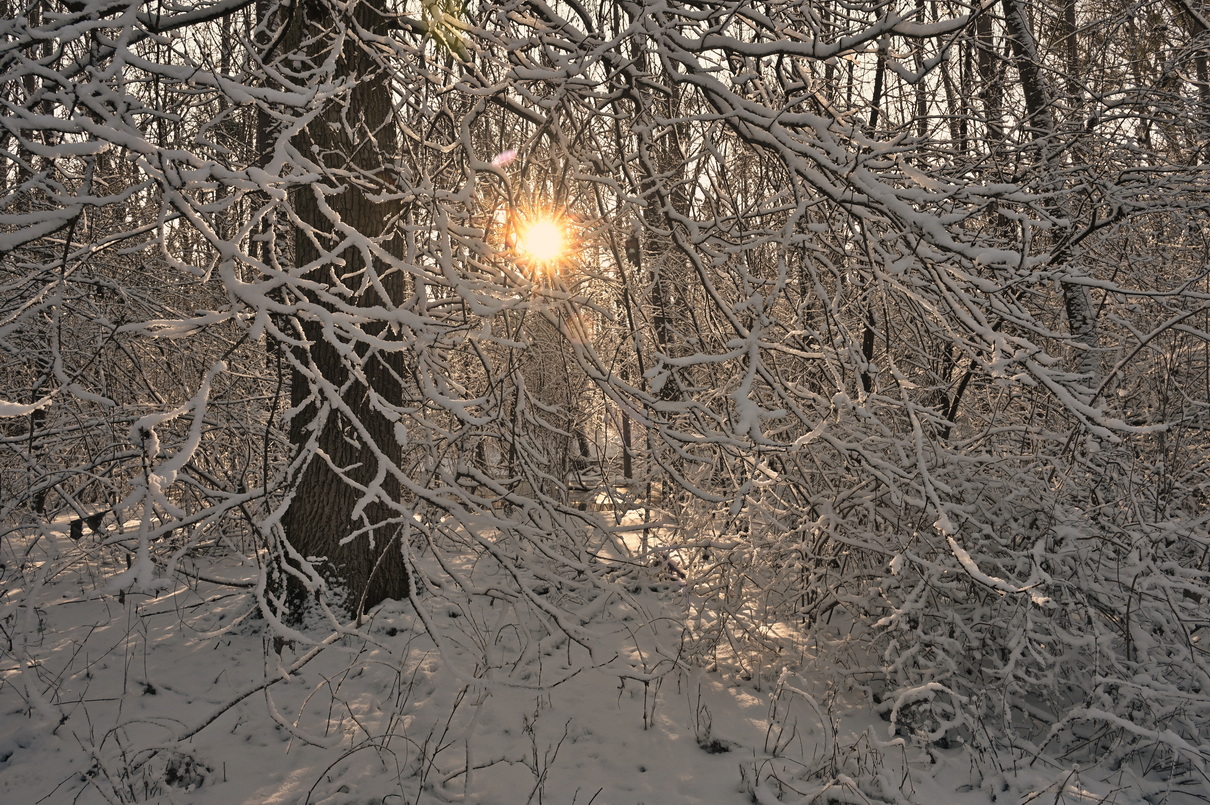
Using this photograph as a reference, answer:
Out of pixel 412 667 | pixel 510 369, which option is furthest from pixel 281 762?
pixel 510 369

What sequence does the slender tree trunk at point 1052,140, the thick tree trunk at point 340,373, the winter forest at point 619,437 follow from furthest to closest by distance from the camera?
the slender tree trunk at point 1052,140, the thick tree trunk at point 340,373, the winter forest at point 619,437

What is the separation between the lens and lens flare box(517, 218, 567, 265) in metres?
2.96

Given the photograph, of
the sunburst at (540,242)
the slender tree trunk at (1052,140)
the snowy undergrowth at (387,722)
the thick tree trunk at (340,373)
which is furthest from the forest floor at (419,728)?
the slender tree trunk at (1052,140)

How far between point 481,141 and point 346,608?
14.0ft

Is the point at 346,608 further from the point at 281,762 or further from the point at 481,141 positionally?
the point at 481,141

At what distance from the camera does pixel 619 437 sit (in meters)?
4.30

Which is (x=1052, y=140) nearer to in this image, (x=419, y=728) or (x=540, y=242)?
(x=540, y=242)

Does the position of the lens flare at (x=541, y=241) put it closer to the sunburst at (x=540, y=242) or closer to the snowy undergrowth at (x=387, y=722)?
the sunburst at (x=540, y=242)

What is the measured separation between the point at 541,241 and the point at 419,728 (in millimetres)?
2378

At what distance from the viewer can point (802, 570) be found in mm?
4555

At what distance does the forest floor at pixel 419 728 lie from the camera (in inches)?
120

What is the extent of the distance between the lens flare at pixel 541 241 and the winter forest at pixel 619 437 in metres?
0.02

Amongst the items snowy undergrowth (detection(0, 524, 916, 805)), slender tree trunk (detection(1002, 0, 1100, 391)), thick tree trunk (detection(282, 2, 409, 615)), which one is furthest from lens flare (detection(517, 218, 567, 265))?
slender tree trunk (detection(1002, 0, 1100, 391))

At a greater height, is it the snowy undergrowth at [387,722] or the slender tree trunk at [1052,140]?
the slender tree trunk at [1052,140]
